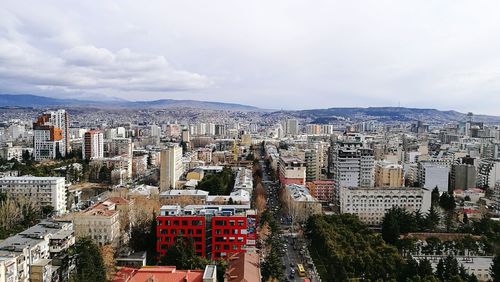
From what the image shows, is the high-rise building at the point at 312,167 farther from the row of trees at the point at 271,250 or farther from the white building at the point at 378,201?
the row of trees at the point at 271,250

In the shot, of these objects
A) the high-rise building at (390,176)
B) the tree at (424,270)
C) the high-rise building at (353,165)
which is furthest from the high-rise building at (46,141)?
the tree at (424,270)

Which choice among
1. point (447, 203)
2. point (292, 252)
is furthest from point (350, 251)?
point (447, 203)

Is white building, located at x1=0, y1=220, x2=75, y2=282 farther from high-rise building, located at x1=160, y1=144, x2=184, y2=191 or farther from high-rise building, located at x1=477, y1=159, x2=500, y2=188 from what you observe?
high-rise building, located at x1=477, y1=159, x2=500, y2=188

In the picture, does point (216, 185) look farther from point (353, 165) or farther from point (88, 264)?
point (88, 264)

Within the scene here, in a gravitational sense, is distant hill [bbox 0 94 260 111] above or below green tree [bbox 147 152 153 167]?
above

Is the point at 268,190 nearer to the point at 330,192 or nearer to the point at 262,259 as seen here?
the point at 330,192

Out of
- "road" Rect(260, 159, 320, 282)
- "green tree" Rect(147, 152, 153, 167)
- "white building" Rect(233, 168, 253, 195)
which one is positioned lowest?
"road" Rect(260, 159, 320, 282)

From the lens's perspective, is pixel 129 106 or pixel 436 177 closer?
pixel 436 177

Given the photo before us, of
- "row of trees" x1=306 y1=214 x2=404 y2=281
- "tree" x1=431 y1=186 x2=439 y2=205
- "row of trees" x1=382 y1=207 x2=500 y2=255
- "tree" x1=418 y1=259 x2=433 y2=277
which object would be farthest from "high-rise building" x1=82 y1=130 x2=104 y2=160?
"tree" x1=418 y1=259 x2=433 y2=277
